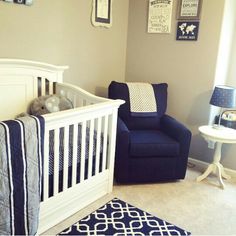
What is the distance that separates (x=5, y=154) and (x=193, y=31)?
233 cm

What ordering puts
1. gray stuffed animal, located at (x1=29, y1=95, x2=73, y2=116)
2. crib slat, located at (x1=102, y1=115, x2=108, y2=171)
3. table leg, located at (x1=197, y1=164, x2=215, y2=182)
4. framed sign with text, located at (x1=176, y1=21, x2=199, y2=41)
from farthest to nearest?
1. framed sign with text, located at (x1=176, y1=21, x2=199, y2=41)
2. table leg, located at (x1=197, y1=164, x2=215, y2=182)
3. gray stuffed animal, located at (x1=29, y1=95, x2=73, y2=116)
4. crib slat, located at (x1=102, y1=115, x2=108, y2=171)

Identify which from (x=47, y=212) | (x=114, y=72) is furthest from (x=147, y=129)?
(x=47, y=212)

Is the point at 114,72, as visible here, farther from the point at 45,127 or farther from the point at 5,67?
the point at 45,127

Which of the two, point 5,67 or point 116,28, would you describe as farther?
point 116,28

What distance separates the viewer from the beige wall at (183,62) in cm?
297

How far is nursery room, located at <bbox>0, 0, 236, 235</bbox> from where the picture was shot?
6.34ft

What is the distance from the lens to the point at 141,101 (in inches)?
122

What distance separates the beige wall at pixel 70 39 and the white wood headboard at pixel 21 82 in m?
0.12

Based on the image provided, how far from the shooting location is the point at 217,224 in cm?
223

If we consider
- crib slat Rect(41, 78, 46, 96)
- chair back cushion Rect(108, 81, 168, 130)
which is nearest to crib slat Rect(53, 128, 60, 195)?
crib slat Rect(41, 78, 46, 96)

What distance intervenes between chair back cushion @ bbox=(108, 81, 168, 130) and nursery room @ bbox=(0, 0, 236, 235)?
0.04 ft

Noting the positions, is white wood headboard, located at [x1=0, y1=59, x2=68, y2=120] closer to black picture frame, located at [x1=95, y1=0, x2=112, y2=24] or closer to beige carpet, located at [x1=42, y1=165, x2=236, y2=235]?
black picture frame, located at [x1=95, y1=0, x2=112, y2=24]

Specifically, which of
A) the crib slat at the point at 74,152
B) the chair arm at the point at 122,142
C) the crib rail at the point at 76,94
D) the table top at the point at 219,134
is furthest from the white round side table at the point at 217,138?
the crib slat at the point at 74,152

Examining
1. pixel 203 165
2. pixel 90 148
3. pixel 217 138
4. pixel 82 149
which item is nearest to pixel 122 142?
pixel 90 148
